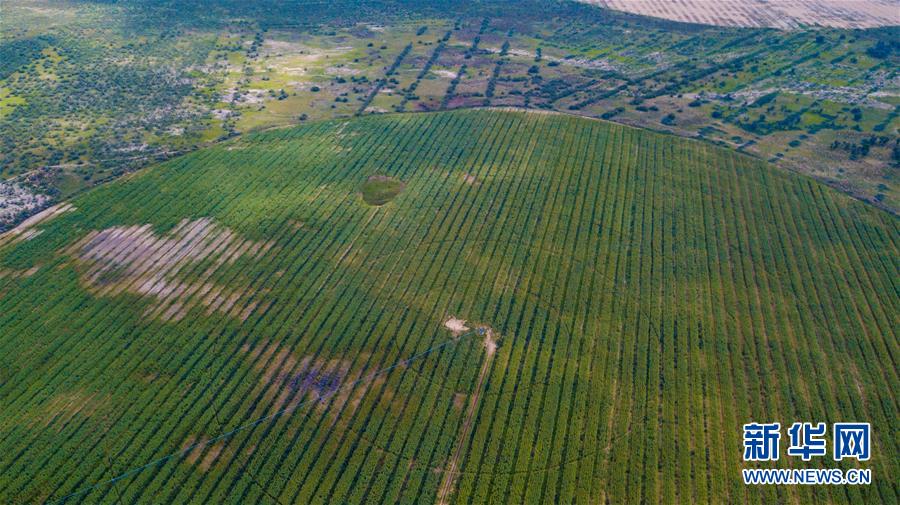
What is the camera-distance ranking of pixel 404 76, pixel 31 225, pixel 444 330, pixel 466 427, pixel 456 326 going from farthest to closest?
pixel 404 76 → pixel 31 225 → pixel 456 326 → pixel 444 330 → pixel 466 427

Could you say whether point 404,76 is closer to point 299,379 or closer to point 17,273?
point 17,273

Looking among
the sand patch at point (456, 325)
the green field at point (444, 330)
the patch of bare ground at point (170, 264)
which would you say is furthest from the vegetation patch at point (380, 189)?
the sand patch at point (456, 325)

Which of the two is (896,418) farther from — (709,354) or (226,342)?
(226,342)

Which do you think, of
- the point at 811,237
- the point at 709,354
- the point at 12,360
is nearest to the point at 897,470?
the point at 709,354

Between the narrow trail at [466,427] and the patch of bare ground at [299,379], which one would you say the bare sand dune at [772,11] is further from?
the patch of bare ground at [299,379]

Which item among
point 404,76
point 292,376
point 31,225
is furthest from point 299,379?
point 404,76

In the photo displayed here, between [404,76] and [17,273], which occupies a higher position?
[404,76]

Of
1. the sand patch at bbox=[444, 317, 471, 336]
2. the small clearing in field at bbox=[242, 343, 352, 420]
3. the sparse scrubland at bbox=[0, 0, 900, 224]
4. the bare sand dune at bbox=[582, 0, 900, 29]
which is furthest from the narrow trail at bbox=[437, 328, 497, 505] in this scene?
the bare sand dune at bbox=[582, 0, 900, 29]
